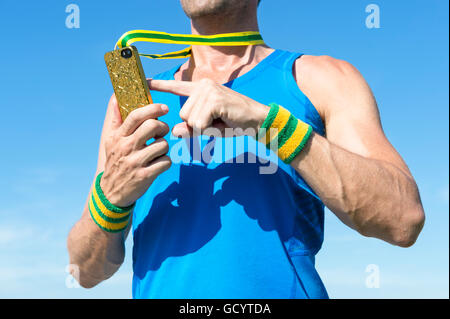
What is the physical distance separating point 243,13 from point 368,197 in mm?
1314

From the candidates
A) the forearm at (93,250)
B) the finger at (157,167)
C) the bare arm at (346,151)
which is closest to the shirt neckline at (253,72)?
the bare arm at (346,151)

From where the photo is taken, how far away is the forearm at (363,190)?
2.38 meters

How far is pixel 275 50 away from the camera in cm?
303

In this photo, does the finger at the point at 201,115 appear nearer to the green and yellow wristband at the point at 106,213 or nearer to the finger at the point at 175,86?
the finger at the point at 175,86

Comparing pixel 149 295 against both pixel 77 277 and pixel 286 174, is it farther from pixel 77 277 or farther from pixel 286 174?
pixel 286 174

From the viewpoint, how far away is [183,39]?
2781 millimetres

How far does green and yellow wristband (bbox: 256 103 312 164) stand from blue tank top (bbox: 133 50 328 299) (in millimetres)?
308

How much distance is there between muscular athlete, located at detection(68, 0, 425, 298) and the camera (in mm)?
2359

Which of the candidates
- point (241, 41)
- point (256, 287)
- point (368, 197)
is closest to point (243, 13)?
point (241, 41)

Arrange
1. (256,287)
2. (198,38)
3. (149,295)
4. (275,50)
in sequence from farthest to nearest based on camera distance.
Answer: (275,50), (198,38), (149,295), (256,287)

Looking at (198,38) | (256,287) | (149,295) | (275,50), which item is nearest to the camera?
(256,287)

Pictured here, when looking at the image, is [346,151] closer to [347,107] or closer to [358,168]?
[358,168]

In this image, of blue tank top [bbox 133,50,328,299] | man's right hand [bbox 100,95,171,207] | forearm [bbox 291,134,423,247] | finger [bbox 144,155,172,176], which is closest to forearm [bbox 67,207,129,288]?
blue tank top [bbox 133,50,328,299]

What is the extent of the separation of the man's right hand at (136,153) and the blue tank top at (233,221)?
9.9 inches
